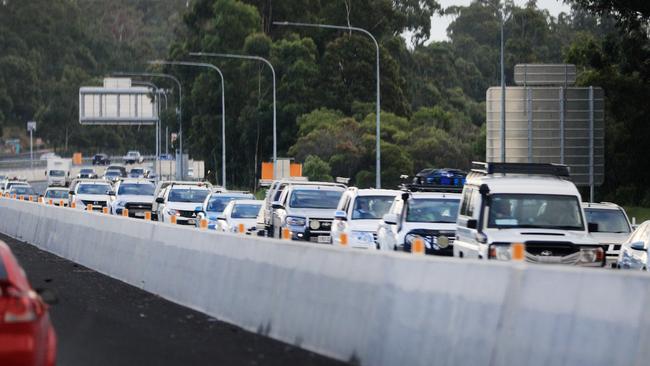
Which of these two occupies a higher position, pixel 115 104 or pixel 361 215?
pixel 115 104

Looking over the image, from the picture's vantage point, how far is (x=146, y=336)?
1641 cm

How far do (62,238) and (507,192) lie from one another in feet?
49.7

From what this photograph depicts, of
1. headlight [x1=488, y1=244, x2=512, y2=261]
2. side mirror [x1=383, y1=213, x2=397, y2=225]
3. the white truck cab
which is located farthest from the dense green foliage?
headlight [x1=488, y1=244, x2=512, y2=261]

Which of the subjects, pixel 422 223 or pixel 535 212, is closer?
pixel 535 212

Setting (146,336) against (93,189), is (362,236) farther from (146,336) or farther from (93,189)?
(93,189)

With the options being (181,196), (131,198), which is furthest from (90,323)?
(131,198)

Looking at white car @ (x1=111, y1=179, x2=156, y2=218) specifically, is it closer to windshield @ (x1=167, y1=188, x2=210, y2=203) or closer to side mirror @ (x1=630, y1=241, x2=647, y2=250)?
windshield @ (x1=167, y1=188, x2=210, y2=203)

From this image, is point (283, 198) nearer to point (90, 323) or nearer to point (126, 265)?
point (126, 265)

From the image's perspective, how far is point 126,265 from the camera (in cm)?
2580

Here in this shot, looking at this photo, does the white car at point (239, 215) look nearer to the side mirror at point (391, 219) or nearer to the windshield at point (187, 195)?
the windshield at point (187, 195)

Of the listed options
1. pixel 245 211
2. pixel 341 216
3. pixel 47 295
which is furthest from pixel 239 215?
pixel 47 295

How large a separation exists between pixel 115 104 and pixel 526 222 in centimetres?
14022

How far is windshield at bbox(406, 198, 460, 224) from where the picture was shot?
27.2m

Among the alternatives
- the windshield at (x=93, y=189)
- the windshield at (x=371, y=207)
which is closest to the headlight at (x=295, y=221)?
the windshield at (x=371, y=207)
